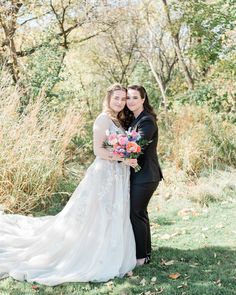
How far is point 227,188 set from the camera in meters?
7.80

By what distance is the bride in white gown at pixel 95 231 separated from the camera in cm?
461

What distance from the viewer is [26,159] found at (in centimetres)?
684

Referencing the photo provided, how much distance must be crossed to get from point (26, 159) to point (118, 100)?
8.15 feet

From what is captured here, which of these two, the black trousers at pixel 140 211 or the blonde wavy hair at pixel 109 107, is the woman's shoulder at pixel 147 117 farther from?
the black trousers at pixel 140 211

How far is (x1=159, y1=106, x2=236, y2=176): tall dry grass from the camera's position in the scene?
8.55 metres

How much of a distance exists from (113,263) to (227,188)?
147 inches

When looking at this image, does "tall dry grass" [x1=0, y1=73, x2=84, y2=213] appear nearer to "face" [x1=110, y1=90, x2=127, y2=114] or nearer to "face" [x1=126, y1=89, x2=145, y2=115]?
"face" [x1=110, y1=90, x2=127, y2=114]

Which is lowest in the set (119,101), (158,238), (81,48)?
(158,238)

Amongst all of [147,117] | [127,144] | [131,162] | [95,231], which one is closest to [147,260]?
[95,231]

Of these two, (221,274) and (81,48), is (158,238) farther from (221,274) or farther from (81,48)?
(81,48)

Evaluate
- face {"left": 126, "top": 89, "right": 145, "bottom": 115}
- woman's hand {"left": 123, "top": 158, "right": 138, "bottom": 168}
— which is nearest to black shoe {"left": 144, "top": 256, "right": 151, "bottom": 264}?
woman's hand {"left": 123, "top": 158, "right": 138, "bottom": 168}

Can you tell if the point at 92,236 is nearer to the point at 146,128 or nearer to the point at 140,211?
the point at 140,211

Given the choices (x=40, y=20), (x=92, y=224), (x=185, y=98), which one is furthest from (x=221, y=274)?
(x=40, y=20)

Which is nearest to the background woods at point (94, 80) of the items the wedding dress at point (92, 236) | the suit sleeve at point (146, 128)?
the wedding dress at point (92, 236)
